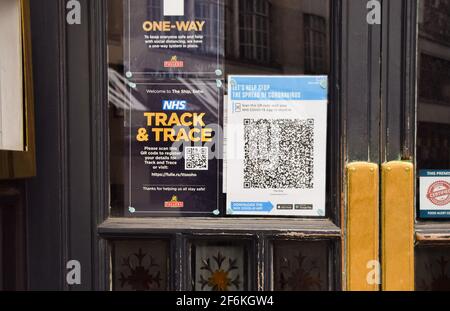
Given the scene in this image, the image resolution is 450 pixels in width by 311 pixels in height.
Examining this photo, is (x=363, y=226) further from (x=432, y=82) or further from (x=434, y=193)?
(x=432, y=82)

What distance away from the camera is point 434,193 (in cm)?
211

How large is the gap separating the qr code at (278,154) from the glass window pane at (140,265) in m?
0.49

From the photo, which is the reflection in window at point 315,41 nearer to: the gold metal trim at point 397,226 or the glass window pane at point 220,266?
the gold metal trim at point 397,226

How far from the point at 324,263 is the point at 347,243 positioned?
0.48 feet

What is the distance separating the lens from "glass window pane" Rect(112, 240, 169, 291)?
2.18m

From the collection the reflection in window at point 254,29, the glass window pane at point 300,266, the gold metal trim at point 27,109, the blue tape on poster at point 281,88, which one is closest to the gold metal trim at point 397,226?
the glass window pane at point 300,266

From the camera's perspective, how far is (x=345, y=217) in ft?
6.84

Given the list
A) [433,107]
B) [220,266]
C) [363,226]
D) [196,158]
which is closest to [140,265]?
[220,266]

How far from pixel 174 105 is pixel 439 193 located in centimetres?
120

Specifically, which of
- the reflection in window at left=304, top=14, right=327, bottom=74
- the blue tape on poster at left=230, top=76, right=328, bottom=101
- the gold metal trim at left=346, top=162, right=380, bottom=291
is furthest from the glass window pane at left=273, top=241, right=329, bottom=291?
the reflection in window at left=304, top=14, right=327, bottom=74

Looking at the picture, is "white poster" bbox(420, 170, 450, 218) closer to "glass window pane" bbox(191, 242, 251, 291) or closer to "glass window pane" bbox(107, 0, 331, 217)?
"glass window pane" bbox(107, 0, 331, 217)

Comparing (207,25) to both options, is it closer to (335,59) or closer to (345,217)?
(335,59)

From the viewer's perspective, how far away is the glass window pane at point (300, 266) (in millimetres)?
2146
